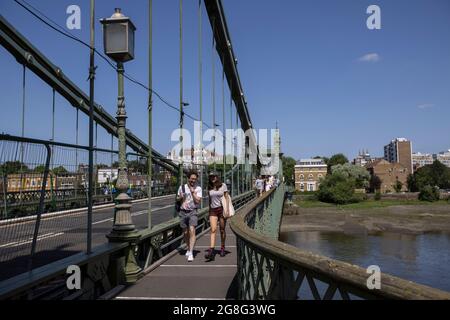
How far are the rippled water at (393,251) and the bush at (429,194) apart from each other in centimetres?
3556

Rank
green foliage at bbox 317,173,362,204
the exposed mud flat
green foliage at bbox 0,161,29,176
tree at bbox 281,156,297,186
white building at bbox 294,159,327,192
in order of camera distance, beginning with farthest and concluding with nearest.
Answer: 1. tree at bbox 281,156,297,186
2. white building at bbox 294,159,327,192
3. green foliage at bbox 317,173,362,204
4. the exposed mud flat
5. green foliage at bbox 0,161,29,176

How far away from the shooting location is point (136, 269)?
5629 millimetres

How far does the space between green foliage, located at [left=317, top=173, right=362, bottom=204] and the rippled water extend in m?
29.5

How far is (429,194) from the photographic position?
91.2 m

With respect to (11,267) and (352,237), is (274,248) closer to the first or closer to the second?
(11,267)

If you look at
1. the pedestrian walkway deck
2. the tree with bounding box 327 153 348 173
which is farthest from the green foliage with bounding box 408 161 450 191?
the pedestrian walkway deck

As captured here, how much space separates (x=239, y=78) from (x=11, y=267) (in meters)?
22.2

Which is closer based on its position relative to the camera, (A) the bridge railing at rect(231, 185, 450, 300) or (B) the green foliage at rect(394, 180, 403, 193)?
(A) the bridge railing at rect(231, 185, 450, 300)

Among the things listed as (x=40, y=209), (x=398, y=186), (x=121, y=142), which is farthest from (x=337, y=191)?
(x=40, y=209)

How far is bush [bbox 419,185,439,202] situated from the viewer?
90.9 meters

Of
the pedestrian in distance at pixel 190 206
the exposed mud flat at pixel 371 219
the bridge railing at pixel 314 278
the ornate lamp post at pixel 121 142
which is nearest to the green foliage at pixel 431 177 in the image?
the exposed mud flat at pixel 371 219

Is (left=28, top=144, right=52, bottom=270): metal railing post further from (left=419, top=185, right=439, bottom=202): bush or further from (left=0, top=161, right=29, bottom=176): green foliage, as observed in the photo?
(left=419, top=185, right=439, bottom=202): bush

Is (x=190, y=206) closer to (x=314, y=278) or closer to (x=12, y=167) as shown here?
(x=12, y=167)
